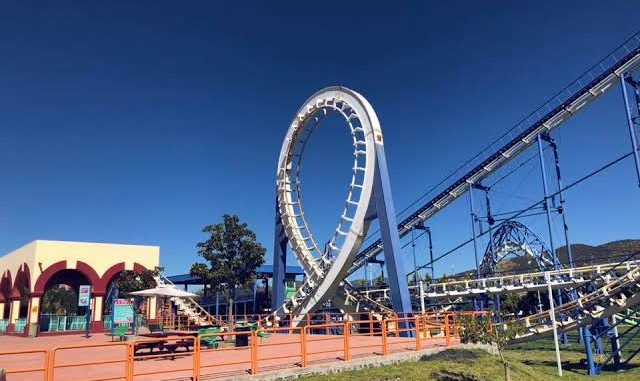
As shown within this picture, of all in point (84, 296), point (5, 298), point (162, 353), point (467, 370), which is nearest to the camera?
point (467, 370)

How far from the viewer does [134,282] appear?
3238 cm

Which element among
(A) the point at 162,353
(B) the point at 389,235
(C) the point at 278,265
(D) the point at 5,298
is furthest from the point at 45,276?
(B) the point at 389,235

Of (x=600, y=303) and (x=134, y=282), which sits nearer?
(x=600, y=303)

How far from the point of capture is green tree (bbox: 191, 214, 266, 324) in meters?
30.0

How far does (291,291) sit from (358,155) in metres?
17.1

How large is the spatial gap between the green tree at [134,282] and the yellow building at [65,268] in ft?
15.8

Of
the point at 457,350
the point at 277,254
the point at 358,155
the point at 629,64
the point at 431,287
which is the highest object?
the point at 629,64

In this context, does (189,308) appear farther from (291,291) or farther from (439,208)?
(439,208)

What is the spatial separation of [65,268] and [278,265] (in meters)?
16.8

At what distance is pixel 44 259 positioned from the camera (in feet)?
116

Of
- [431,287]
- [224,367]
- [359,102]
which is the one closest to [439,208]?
[431,287]

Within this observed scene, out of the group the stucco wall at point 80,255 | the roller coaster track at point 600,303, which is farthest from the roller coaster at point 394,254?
the stucco wall at point 80,255

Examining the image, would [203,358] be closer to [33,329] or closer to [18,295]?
[33,329]

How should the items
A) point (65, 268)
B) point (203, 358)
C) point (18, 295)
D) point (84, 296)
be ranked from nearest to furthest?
1. point (203, 358)
2. point (84, 296)
3. point (65, 268)
4. point (18, 295)
